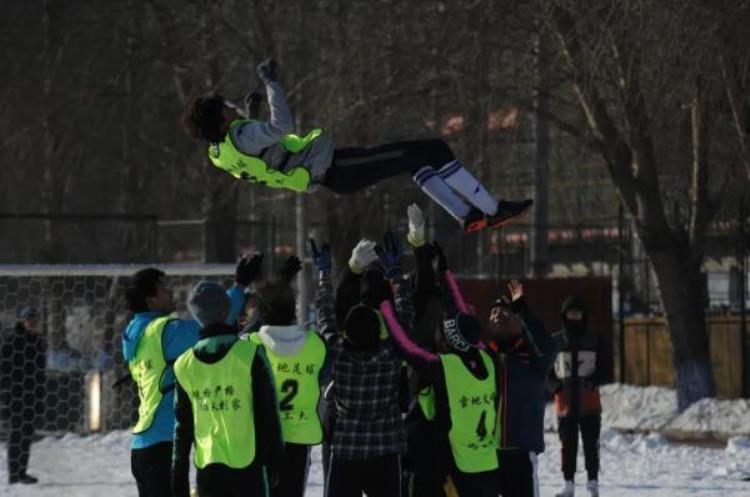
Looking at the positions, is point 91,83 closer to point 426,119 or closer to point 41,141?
point 41,141

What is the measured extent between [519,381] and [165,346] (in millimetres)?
2553

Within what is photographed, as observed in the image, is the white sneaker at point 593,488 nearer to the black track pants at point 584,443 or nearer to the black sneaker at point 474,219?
the black track pants at point 584,443

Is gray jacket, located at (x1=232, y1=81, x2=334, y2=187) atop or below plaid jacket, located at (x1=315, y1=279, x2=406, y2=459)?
atop

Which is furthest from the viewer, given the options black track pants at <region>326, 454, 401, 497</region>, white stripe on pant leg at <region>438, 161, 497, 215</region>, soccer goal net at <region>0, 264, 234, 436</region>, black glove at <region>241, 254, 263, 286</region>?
soccer goal net at <region>0, 264, 234, 436</region>

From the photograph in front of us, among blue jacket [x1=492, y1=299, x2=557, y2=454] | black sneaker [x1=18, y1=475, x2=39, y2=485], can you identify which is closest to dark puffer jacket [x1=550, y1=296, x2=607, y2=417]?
blue jacket [x1=492, y1=299, x2=557, y2=454]

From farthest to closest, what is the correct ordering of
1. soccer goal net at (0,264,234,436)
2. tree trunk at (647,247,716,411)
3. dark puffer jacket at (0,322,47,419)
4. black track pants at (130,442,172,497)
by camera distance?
tree trunk at (647,247,716,411) → soccer goal net at (0,264,234,436) → dark puffer jacket at (0,322,47,419) → black track pants at (130,442,172,497)

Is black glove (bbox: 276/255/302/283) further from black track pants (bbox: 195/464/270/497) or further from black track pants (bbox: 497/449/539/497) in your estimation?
black track pants (bbox: 497/449/539/497)

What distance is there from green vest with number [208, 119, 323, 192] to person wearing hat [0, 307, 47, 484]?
312 inches

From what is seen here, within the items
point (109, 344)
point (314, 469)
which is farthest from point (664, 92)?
point (109, 344)

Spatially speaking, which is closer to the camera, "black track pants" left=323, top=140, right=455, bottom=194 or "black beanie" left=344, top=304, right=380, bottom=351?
"black track pants" left=323, top=140, right=455, bottom=194

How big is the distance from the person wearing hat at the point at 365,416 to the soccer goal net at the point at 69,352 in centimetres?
595

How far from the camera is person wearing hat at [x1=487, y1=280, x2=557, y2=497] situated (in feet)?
35.1

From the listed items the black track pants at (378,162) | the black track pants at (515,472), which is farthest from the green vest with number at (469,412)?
the black track pants at (378,162)

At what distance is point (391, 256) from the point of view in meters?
10.2
